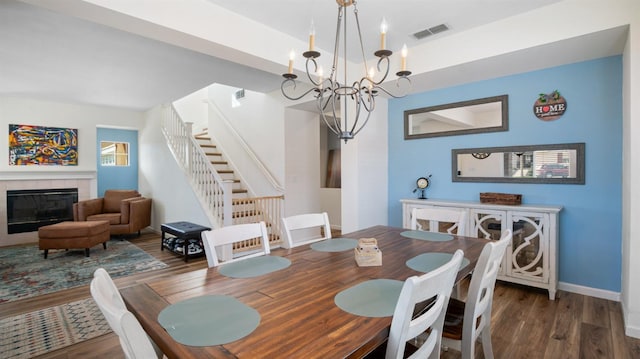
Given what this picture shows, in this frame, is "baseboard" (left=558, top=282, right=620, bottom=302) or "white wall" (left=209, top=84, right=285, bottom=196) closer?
"baseboard" (left=558, top=282, right=620, bottom=302)

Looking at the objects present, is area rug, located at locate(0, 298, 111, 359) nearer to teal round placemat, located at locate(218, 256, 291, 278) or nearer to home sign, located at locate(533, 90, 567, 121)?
teal round placemat, located at locate(218, 256, 291, 278)

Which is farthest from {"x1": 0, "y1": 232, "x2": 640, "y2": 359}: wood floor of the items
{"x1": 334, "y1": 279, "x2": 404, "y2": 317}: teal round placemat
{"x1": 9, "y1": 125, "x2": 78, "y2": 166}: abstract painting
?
{"x1": 9, "y1": 125, "x2": 78, "y2": 166}: abstract painting

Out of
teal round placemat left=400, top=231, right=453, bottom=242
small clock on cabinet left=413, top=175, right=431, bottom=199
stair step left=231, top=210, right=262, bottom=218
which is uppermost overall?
small clock on cabinet left=413, top=175, right=431, bottom=199

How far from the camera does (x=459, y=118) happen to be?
12.1 feet

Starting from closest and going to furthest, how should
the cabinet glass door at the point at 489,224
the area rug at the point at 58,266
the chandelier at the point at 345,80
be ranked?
the chandelier at the point at 345,80 → the cabinet glass door at the point at 489,224 → the area rug at the point at 58,266

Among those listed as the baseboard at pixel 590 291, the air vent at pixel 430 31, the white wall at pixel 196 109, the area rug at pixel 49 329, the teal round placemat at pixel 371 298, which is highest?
the white wall at pixel 196 109

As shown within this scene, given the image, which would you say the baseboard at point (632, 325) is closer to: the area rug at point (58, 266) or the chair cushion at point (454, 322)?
the chair cushion at point (454, 322)

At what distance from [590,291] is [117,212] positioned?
7202mm

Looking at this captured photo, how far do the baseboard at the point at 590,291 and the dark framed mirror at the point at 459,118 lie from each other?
67.0 inches

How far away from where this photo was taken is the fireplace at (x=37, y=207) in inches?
216

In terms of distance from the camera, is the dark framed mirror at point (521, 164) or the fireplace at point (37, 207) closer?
the dark framed mirror at point (521, 164)

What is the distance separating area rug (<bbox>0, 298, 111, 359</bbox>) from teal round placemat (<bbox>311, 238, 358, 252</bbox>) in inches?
74.6

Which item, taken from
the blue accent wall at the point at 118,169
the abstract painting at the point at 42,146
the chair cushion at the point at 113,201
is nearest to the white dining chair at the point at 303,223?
the chair cushion at the point at 113,201

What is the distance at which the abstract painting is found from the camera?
5.56 metres
